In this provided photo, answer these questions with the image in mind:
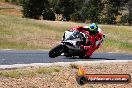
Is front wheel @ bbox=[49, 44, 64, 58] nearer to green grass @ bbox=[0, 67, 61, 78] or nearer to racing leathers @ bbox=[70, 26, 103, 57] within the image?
racing leathers @ bbox=[70, 26, 103, 57]

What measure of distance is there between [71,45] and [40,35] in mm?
23657

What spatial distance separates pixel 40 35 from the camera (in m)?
43.2

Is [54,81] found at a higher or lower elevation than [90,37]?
lower

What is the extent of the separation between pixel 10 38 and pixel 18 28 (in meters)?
5.78

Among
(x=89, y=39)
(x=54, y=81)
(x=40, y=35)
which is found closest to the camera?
(x=54, y=81)

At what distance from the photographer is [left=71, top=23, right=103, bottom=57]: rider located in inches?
796

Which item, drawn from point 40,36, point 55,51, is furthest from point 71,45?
point 40,36

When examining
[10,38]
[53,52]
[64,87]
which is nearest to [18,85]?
[64,87]

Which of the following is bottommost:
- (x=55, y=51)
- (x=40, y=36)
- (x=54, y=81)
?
(x=40, y=36)

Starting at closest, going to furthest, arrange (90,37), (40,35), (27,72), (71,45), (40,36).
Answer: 1. (27,72)
2. (71,45)
3. (90,37)
4. (40,36)
5. (40,35)

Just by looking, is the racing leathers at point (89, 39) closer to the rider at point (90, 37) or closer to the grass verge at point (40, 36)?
the rider at point (90, 37)

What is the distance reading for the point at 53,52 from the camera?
18.9 m

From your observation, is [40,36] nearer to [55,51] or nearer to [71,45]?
[71,45]

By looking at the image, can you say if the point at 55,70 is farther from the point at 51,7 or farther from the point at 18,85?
the point at 51,7
